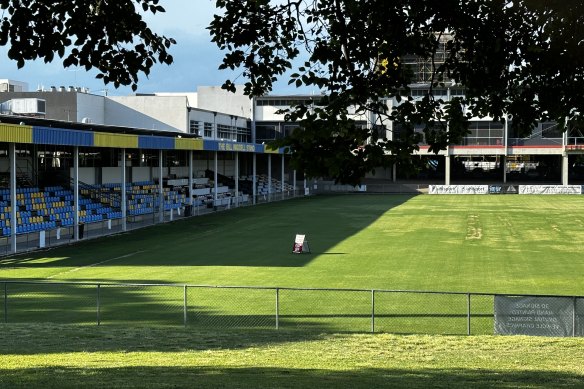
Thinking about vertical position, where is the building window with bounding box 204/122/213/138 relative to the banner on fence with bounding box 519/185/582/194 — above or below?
above

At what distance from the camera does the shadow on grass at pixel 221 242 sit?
3703cm

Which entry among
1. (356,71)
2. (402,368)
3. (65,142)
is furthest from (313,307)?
(65,142)

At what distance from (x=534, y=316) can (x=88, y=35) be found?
44.0 feet

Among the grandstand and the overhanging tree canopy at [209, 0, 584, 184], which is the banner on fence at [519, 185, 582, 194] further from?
the overhanging tree canopy at [209, 0, 584, 184]

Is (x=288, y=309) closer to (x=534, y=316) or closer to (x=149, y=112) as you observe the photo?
(x=534, y=316)

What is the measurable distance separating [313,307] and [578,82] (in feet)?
44.7

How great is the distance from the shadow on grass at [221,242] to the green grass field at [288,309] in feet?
0.51

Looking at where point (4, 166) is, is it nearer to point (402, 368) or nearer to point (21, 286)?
point (21, 286)

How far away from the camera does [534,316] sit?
67.8 ft

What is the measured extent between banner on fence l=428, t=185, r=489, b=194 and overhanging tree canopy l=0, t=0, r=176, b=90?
92514mm

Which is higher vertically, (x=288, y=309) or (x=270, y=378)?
(x=270, y=378)

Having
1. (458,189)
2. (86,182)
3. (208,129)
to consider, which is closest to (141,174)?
(86,182)

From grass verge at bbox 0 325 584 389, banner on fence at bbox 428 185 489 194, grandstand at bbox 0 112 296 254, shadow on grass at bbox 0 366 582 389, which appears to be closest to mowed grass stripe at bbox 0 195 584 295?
grandstand at bbox 0 112 296 254

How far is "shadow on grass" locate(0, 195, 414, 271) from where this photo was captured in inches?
1458
